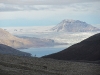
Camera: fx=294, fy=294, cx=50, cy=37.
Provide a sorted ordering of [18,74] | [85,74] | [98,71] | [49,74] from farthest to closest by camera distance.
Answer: [98,71], [85,74], [49,74], [18,74]

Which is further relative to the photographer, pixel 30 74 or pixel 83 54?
pixel 83 54

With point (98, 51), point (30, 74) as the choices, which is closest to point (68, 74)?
point (30, 74)

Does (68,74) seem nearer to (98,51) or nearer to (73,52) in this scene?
(98,51)

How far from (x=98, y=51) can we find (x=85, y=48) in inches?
675

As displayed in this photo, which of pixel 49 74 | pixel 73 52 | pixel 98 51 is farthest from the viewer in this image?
pixel 73 52

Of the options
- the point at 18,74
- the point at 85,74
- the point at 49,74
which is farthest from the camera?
the point at 85,74

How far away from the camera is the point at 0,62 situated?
200 ft

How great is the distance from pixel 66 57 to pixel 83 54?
907cm

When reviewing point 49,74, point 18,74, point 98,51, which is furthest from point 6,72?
point 98,51

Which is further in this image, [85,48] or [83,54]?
[85,48]

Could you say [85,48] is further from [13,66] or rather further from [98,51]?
[13,66]

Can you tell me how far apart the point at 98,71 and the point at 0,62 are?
2098 centimetres

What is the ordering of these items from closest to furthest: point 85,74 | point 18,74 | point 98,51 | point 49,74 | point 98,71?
point 18,74 < point 49,74 < point 85,74 < point 98,71 < point 98,51

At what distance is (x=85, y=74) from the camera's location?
5812cm
